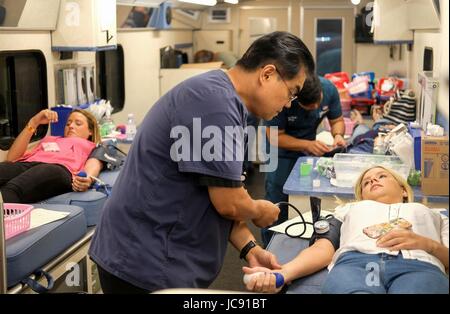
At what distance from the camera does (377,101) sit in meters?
6.29

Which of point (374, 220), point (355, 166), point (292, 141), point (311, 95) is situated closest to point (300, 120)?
point (292, 141)

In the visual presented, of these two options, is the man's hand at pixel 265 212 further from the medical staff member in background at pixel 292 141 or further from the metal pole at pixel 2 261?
the medical staff member in background at pixel 292 141

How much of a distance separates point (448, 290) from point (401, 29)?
4692mm

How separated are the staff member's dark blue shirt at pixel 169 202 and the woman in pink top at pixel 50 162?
6.19ft

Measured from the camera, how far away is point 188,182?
1724mm

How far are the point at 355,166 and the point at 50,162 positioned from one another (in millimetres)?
2120

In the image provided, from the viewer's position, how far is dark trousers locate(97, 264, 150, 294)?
182 cm

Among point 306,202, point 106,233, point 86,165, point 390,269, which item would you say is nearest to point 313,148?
point 306,202

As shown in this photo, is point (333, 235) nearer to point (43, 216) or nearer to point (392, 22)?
point (43, 216)

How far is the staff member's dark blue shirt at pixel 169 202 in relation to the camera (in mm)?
1654

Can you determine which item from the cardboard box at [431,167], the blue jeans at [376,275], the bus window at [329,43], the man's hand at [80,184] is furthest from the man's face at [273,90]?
the bus window at [329,43]

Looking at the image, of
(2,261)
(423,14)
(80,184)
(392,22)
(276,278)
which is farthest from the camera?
(392,22)

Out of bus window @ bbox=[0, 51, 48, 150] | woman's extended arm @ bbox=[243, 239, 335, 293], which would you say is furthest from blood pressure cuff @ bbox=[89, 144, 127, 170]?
woman's extended arm @ bbox=[243, 239, 335, 293]

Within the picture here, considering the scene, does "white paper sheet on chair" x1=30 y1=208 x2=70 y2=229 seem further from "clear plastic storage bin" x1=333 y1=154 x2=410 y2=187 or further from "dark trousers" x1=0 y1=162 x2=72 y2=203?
"clear plastic storage bin" x1=333 y1=154 x2=410 y2=187
